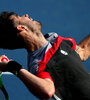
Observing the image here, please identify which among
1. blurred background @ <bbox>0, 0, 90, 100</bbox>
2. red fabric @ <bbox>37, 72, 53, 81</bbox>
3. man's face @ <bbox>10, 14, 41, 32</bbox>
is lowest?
red fabric @ <bbox>37, 72, 53, 81</bbox>

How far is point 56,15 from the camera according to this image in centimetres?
383

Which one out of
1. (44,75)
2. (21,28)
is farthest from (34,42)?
(44,75)

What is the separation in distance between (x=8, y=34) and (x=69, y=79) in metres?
0.50

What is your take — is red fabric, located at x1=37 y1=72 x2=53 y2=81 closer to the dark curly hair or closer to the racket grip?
the racket grip

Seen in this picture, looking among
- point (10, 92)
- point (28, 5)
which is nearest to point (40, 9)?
point (28, 5)

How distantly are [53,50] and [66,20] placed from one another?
230 centimetres

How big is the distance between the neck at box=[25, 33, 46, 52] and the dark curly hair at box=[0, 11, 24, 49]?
0.06 m

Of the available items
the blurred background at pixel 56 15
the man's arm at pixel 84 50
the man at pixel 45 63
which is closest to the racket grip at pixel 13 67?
the man at pixel 45 63

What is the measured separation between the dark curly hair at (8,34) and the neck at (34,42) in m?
0.06

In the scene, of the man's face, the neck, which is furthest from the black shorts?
the man's face

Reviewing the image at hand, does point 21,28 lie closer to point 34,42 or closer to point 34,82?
point 34,42

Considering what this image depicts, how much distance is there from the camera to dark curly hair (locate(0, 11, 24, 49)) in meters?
1.71

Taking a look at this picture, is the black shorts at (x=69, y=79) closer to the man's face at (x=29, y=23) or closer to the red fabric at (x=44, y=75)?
the red fabric at (x=44, y=75)

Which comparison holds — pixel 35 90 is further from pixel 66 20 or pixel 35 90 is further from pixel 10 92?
pixel 66 20
